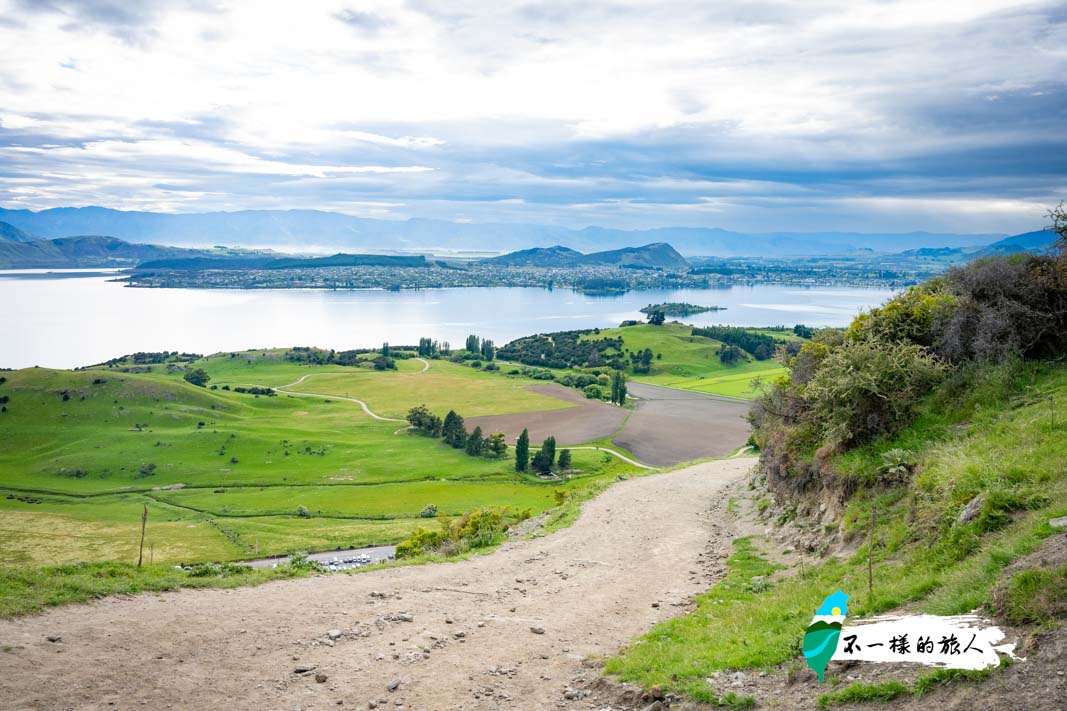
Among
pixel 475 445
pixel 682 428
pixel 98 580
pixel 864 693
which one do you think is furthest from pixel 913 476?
pixel 682 428

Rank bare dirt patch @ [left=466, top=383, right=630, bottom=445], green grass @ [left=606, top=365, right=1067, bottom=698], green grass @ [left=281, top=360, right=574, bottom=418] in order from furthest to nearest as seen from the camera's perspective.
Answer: green grass @ [left=281, top=360, right=574, bottom=418] → bare dirt patch @ [left=466, top=383, right=630, bottom=445] → green grass @ [left=606, top=365, right=1067, bottom=698]

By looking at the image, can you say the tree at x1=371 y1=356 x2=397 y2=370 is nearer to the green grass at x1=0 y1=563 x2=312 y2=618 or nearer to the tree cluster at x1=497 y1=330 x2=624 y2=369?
the tree cluster at x1=497 y1=330 x2=624 y2=369

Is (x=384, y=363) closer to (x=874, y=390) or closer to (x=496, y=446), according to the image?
(x=496, y=446)

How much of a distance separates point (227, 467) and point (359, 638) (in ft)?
265

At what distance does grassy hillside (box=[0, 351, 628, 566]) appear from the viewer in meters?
56.2

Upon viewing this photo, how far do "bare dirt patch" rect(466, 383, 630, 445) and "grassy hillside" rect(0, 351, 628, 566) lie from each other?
17.9 ft

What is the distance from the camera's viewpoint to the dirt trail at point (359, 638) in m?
10.1

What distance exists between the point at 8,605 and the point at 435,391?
114309 millimetres

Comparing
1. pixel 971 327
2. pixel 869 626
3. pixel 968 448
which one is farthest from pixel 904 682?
pixel 971 327

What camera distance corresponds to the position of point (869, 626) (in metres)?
8.89

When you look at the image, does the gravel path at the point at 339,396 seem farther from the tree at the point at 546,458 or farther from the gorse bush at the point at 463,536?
the gorse bush at the point at 463,536

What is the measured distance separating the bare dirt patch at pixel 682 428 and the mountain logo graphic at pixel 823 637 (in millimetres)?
61677

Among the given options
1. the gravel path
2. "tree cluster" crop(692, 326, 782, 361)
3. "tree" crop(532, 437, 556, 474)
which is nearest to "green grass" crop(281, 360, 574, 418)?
the gravel path

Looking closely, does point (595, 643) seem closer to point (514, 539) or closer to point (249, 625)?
point (249, 625)
